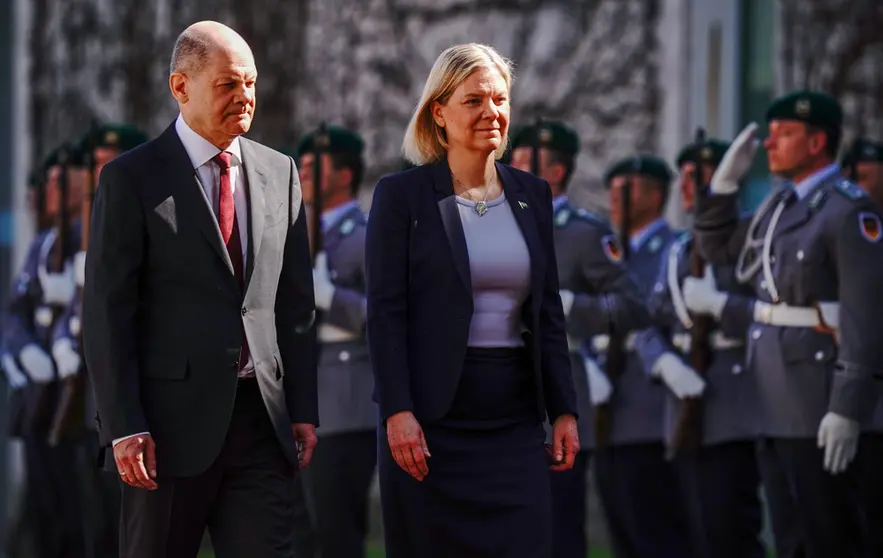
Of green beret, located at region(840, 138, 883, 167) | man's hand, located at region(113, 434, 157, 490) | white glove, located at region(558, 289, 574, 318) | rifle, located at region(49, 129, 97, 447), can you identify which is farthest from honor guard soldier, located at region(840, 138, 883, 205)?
man's hand, located at region(113, 434, 157, 490)

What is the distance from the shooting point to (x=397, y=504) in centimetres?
467

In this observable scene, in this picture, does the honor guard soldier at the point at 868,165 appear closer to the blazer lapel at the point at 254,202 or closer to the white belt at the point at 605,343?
the white belt at the point at 605,343

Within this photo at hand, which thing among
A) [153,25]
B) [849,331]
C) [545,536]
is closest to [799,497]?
[849,331]

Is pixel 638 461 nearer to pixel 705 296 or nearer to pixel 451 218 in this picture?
pixel 705 296

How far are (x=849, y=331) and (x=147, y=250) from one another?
2662 millimetres

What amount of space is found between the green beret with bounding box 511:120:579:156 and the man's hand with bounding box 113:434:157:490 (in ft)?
12.1

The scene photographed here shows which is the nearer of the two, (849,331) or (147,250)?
(147,250)

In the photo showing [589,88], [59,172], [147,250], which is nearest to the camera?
[147,250]

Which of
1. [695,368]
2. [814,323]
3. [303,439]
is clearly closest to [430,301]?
[303,439]

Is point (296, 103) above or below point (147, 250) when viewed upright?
above

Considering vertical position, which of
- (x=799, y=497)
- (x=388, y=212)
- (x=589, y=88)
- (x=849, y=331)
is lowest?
(x=799, y=497)

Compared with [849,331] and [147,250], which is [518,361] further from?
[849,331]

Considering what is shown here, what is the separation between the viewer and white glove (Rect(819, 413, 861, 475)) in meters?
6.27

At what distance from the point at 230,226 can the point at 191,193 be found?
0.41ft
